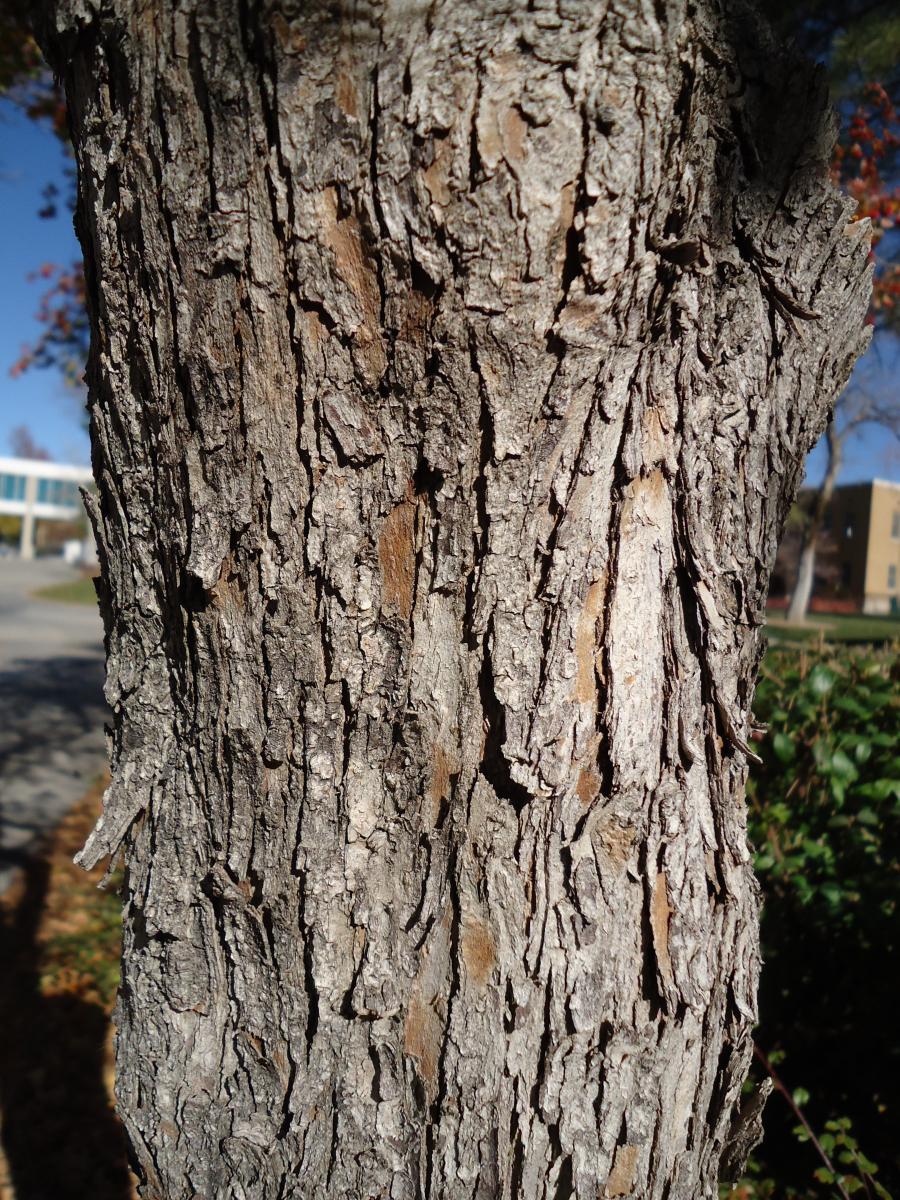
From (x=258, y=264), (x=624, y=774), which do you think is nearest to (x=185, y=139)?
(x=258, y=264)

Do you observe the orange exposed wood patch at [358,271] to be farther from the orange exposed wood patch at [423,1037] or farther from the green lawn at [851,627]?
the green lawn at [851,627]

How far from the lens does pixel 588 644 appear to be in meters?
1.29

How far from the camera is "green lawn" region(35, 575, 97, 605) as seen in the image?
28.4 meters

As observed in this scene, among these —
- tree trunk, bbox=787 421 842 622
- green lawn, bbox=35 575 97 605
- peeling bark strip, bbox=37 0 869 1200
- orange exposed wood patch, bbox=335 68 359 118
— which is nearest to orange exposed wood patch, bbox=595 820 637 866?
peeling bark strip, bbox=37 0 869 1200

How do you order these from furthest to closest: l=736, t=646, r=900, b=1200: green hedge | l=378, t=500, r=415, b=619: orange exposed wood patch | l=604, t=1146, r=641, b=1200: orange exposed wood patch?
l=736, t=646, r=900, b=1200: green hedge, l=604, t=1146, r=641, b=1200: orange exposed wood patch, l=378, t=500, r=415, b=619: orange exposed wood patch

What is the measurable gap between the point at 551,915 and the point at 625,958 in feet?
0.47

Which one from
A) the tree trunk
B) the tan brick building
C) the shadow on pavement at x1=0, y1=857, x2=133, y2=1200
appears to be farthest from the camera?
the tree trunk

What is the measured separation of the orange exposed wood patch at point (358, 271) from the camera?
1.17 metres

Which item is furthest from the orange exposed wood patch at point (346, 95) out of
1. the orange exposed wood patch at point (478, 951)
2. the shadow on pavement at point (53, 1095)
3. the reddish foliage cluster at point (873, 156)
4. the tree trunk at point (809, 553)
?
the tree trunk at point (809, 553)

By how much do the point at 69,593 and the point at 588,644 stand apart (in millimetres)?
32513

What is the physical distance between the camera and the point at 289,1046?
4.56ft

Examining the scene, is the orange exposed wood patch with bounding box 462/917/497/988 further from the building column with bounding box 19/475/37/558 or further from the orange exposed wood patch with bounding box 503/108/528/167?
the building column with bounding box 19/475/37/558

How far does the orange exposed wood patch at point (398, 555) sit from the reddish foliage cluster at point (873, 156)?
5.38 metres

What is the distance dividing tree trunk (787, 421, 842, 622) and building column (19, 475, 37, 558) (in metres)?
64.0
